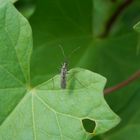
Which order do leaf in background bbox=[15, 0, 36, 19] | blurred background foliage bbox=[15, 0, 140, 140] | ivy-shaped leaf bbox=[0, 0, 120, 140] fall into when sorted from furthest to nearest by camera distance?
blurred background foliage bbox=[15, 0, 140, 140], leaf in background bbox=[15, 0, 36, 19], ivy-shaped leaf bbox=[0, 0, 120, 140]

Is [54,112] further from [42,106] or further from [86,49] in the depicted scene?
[86,49]

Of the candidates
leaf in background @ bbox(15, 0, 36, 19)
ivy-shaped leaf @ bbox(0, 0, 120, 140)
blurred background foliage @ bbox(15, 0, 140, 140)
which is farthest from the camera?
blurred background foliage @ bbox(15, 0, 140, 140)

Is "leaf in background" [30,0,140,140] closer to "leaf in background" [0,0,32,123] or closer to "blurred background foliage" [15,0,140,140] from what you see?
"blurred background foliage" [15,0,140,140]

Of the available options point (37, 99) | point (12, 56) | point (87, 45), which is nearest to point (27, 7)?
point (87, 45)

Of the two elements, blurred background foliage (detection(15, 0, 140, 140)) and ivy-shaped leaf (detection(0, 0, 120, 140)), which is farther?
blurred background foliage (detection(15, 0, 140, 140))

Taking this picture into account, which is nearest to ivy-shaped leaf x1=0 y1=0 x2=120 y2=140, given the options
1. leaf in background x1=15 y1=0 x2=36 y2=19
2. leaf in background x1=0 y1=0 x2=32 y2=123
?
leaf in background x1=0 y1=0 x2=32 y2=123

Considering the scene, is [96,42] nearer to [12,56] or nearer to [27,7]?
[27,7]

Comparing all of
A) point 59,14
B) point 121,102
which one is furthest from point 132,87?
point 59,14
